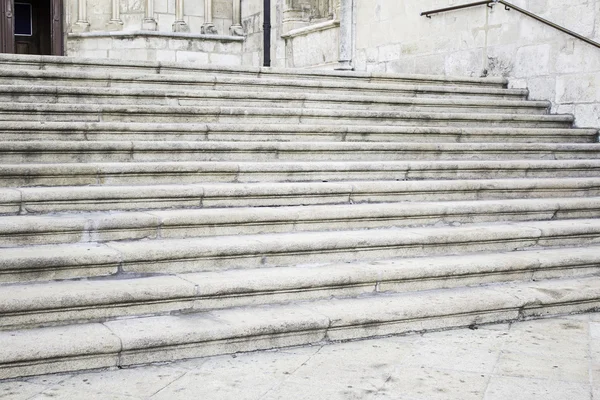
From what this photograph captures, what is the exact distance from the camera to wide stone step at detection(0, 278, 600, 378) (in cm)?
325

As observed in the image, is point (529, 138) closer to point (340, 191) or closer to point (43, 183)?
point (340, 191)

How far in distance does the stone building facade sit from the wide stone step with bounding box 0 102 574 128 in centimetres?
76

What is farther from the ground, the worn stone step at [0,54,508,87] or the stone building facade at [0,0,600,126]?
the stone building facade at [0,0,600,126]

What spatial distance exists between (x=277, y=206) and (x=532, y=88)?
4.37 m

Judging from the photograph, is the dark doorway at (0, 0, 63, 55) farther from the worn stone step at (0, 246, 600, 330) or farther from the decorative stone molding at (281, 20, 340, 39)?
the worn stone step at (0, 246, 600, 330)

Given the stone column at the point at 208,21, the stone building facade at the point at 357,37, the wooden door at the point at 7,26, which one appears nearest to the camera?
the stone building facade at the point at 357,37

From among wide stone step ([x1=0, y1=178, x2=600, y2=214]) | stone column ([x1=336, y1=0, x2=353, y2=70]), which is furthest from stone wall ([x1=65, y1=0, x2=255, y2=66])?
wide stone step ([x1=0, y1=178, x2=600, y2=214])

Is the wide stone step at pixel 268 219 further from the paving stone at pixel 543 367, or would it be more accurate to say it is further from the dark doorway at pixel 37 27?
the dark doorway at pixel 37 27

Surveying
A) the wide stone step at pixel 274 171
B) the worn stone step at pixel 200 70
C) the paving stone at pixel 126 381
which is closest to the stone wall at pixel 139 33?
the worn stone step at pixel 200 70

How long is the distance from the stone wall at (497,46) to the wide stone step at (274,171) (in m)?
1.44

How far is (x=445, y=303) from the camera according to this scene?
4184 millimetres

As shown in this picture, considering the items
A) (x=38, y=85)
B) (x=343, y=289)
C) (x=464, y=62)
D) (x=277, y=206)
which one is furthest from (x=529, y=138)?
(x=38, y=85)

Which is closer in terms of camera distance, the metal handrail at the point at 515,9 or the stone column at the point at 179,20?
the metal handrail at the point at 515,9

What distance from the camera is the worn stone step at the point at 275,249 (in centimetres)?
379
